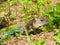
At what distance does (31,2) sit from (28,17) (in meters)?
0.54

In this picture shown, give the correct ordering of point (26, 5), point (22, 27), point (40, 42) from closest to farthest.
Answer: point (40, 42) < point (22, 27) < point (26, 5)

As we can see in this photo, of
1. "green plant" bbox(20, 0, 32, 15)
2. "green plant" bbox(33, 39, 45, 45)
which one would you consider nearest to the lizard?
"green plant" bbox(33, 39, 45, 45)

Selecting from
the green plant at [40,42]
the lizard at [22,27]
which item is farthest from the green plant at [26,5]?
the green plant at [40,42]

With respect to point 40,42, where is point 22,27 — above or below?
above

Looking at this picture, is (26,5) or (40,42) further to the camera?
(26,5)

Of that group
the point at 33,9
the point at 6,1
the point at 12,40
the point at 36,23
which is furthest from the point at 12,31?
the point at 6,1

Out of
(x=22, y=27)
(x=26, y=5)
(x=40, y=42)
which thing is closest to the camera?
A: (x=40, y=42)

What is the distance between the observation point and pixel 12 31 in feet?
13.5

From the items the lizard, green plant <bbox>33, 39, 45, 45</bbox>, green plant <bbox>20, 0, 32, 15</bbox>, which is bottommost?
green plant <bbox>33, 39, 45, 45</bbox>

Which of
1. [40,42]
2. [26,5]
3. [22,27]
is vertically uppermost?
[26,5]

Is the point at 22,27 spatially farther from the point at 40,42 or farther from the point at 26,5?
the point at 26,5

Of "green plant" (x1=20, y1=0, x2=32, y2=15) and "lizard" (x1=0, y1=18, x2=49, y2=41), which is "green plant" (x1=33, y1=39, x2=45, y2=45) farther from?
"green plant" (x1=20, y1=0, x2=32, y2=15)

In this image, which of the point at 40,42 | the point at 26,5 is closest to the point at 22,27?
the point at 40,42

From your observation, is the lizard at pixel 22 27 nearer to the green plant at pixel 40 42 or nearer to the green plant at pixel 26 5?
the green plant at pixel 40 42
